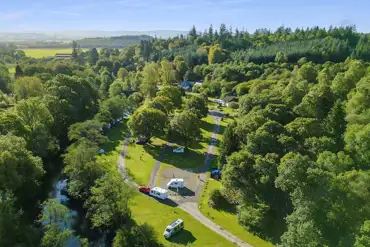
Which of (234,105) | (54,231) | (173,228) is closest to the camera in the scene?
(54,231)

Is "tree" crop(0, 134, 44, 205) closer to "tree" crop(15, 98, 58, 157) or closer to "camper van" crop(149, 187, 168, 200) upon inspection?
"tree" crop(15, 98, 58, 157)

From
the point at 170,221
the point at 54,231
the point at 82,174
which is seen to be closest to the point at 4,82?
the point at 82,174

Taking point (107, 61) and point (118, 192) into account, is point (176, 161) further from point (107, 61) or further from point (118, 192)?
point (107, 61)

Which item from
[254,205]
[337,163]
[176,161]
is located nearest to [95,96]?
[176,161]

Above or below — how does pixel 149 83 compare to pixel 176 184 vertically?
above

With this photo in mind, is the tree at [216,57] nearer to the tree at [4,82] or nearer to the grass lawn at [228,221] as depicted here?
the tree at [4,82]

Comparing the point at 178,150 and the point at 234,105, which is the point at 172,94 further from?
the point at 178,150

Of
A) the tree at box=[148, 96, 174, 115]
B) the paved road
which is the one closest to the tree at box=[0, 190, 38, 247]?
the paved road
